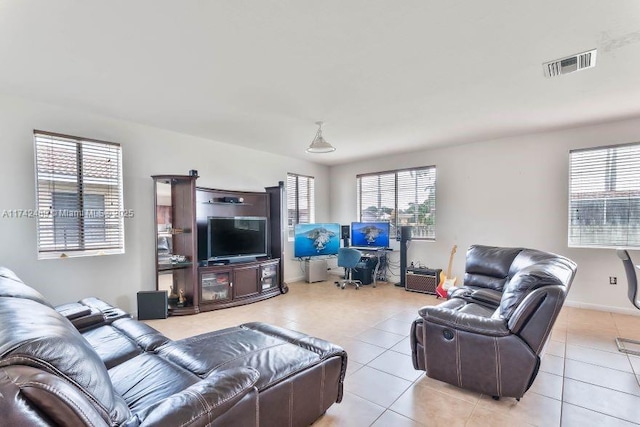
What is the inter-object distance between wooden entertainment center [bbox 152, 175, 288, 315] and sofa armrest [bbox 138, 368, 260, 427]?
3.21 metres

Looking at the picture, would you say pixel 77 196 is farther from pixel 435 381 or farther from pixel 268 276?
pixel 435 381

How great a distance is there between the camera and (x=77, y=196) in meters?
3.66

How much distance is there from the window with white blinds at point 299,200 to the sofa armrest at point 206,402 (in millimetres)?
5032

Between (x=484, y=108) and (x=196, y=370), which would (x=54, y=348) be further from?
(x=484, y=108)

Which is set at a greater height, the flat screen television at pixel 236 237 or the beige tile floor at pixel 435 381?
the flat screen television at pixel 236 237

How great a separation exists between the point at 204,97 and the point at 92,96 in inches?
44.5

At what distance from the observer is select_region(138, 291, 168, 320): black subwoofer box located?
156 inches

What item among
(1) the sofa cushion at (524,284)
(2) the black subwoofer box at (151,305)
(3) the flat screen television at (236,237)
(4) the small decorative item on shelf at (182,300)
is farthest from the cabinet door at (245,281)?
(1) the sofa cushion at (524,284)

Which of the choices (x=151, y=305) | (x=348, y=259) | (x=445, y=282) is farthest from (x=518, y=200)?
(x=151, y=305)

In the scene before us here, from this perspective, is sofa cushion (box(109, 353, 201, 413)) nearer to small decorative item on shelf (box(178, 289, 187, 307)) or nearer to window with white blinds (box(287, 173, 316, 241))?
small decorative item on shelf (box(178, 289, 187, 307))

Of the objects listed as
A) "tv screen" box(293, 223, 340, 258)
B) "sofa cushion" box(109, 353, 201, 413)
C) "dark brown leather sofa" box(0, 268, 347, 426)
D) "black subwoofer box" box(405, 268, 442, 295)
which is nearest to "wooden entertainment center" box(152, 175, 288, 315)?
"tv screen" box(293, 223, 340, 258)

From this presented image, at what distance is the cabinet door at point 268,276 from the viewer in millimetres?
5090

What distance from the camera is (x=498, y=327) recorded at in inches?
82.3

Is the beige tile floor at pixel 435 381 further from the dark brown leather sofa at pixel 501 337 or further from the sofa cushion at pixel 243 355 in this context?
the sofa cushion at pixel 243 355
